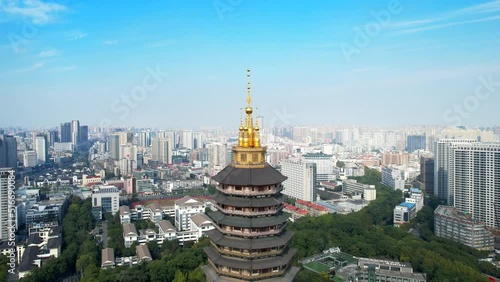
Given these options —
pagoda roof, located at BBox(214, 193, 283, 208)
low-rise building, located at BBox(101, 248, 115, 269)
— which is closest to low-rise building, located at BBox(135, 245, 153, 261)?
low-rise building, located at BBox(101, 248, 115, 269)

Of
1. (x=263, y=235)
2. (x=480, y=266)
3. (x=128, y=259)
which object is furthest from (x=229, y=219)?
(x=480, y=266)

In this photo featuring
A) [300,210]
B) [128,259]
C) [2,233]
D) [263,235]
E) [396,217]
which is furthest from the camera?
[300,210]

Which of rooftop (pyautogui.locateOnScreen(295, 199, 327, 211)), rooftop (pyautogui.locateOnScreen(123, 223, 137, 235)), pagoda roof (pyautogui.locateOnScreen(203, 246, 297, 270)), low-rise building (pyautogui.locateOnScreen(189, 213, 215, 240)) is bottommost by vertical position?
rooftop (pyautogui.locateOnScreen(295, 199, 327, 211))

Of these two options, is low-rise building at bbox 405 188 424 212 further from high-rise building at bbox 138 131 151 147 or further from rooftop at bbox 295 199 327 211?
high-rise building at bbox 138 131 151 147

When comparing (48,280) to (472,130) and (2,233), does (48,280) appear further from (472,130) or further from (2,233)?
(472,130)

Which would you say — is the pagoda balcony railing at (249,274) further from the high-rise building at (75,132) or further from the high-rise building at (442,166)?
the high-rise building at (75,132)

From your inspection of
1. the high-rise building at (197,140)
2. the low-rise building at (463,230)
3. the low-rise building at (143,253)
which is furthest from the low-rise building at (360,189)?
the high-rise building at (197,140)
